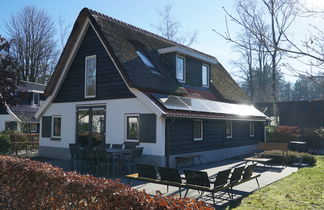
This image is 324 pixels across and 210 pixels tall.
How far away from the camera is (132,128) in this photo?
46.6ft

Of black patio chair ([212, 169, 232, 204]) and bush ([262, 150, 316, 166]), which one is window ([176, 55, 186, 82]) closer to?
bush ([262, 150, 316, 166])

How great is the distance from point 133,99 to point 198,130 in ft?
13.0

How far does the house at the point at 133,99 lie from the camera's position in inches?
532

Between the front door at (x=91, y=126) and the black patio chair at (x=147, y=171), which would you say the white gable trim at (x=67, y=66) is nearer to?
the front door at (x=91, y=126)

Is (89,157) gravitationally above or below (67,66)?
below

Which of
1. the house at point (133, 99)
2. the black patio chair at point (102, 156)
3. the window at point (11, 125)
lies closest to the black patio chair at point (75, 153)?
the black patio chair at point (102, 156)

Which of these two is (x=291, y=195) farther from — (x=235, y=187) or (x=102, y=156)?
(x=102, y=156)

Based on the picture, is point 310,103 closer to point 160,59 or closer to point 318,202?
point 160,59

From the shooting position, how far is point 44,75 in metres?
42.8

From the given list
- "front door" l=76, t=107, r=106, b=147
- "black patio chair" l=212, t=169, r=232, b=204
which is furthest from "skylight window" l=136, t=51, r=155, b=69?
"black patio chair" l=212, t=169, r=232, b=204

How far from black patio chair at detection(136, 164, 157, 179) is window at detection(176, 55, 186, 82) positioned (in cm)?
874

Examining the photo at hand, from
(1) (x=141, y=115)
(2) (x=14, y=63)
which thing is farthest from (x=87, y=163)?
(2) (x=14, y=63)

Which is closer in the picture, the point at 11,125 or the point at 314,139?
the point at 314,139

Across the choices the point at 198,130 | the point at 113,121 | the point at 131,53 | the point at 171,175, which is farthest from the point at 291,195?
the point at 131,53
